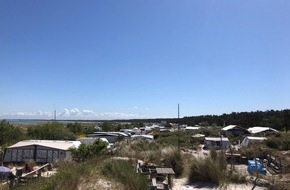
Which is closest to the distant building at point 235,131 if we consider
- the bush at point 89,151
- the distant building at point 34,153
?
the distant building at point 34,153

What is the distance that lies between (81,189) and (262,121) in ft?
239

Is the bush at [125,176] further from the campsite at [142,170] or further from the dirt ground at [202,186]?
the dirt ground at [202,186]

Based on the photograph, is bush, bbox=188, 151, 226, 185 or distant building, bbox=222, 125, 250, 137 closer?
bush, bbox=188, 151, 226, 185

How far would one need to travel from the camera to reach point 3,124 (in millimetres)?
42656

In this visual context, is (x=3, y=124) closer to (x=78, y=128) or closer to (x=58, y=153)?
(x=58, y=153)

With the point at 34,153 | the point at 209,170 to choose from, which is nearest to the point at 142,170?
the point at 209,170

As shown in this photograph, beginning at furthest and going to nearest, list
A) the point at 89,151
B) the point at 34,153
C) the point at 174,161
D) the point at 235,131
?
the point at 235,131 → the point at 34,153 → the point at 89,151 → the point at 174,161

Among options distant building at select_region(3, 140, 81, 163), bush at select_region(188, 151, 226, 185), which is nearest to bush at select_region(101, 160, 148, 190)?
bush at select_region(188, 151, 226, 185)

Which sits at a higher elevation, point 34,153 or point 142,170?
point 142,170

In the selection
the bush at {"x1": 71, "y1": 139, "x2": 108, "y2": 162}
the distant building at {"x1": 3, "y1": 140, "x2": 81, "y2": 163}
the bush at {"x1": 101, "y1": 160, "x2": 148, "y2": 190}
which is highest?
the bush at {"x1": 101, "y1": 160, "x2": 148, "y2": 190}

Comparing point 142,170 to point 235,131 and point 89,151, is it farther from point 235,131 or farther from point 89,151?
point 235,131

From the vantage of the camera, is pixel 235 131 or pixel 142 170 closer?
pixel 142 170

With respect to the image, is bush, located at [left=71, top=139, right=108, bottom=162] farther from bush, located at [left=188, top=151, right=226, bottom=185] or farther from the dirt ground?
the dirt ground

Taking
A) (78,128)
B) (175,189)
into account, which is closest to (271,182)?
(175,189)
